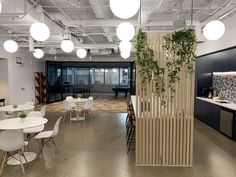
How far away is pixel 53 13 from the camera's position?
6066 mm

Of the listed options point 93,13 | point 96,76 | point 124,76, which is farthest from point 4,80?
point 124,76

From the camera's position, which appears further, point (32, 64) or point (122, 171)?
point (32, 64)

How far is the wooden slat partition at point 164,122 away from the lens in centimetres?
393

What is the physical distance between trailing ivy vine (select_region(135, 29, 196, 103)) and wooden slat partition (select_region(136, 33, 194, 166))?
0.25ft

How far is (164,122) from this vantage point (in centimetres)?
407

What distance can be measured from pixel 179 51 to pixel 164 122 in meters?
1.29

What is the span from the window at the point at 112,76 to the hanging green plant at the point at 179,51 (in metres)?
15.2

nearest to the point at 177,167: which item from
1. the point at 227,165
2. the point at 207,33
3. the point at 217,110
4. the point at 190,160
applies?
the point at 190,160

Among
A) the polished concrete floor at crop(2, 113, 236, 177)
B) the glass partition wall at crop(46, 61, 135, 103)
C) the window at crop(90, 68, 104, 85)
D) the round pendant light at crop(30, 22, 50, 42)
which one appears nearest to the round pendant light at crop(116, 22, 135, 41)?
the round pendant light at crop(30, 22, 50, 42)

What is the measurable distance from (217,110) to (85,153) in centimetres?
409

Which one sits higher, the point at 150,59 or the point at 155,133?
the point at 150,59

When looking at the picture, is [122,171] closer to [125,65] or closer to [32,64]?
[32,64]

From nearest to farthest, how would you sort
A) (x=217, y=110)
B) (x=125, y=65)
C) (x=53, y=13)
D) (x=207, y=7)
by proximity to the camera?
(x=207, y=7), (x=53, y=13), (x=217, y=110), (x=125, y=65)

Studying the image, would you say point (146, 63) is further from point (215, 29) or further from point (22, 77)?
point (22, 77)
